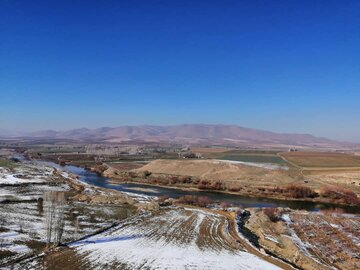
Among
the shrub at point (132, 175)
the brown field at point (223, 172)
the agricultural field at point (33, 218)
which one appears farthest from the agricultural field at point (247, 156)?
the agricultural field at point (33, 218)

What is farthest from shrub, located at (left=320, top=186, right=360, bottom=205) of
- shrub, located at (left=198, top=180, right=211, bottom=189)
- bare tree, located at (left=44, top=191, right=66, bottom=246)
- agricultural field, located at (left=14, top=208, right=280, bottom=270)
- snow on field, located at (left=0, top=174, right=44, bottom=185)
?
snow on field, located at (left=0, top=174, right=44, bottom=185)

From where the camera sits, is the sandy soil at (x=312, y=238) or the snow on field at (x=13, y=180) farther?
the snow on field at (x=13, y=180)

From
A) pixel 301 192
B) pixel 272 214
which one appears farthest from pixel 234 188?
pixel 272 214

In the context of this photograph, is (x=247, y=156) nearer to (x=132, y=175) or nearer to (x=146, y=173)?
(x=146, y=173)

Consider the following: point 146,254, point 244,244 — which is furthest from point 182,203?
point 146,254

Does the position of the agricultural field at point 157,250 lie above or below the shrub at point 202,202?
above

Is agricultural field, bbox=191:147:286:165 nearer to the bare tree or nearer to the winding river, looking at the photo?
the winding river

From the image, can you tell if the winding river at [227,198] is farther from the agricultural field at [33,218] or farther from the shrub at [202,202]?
the agricultural field at [33,218]

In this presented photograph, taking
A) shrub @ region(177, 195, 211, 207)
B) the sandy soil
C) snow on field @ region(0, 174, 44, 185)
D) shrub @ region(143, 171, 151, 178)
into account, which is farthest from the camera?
shrub @ region(143, 171, 151, 178)
